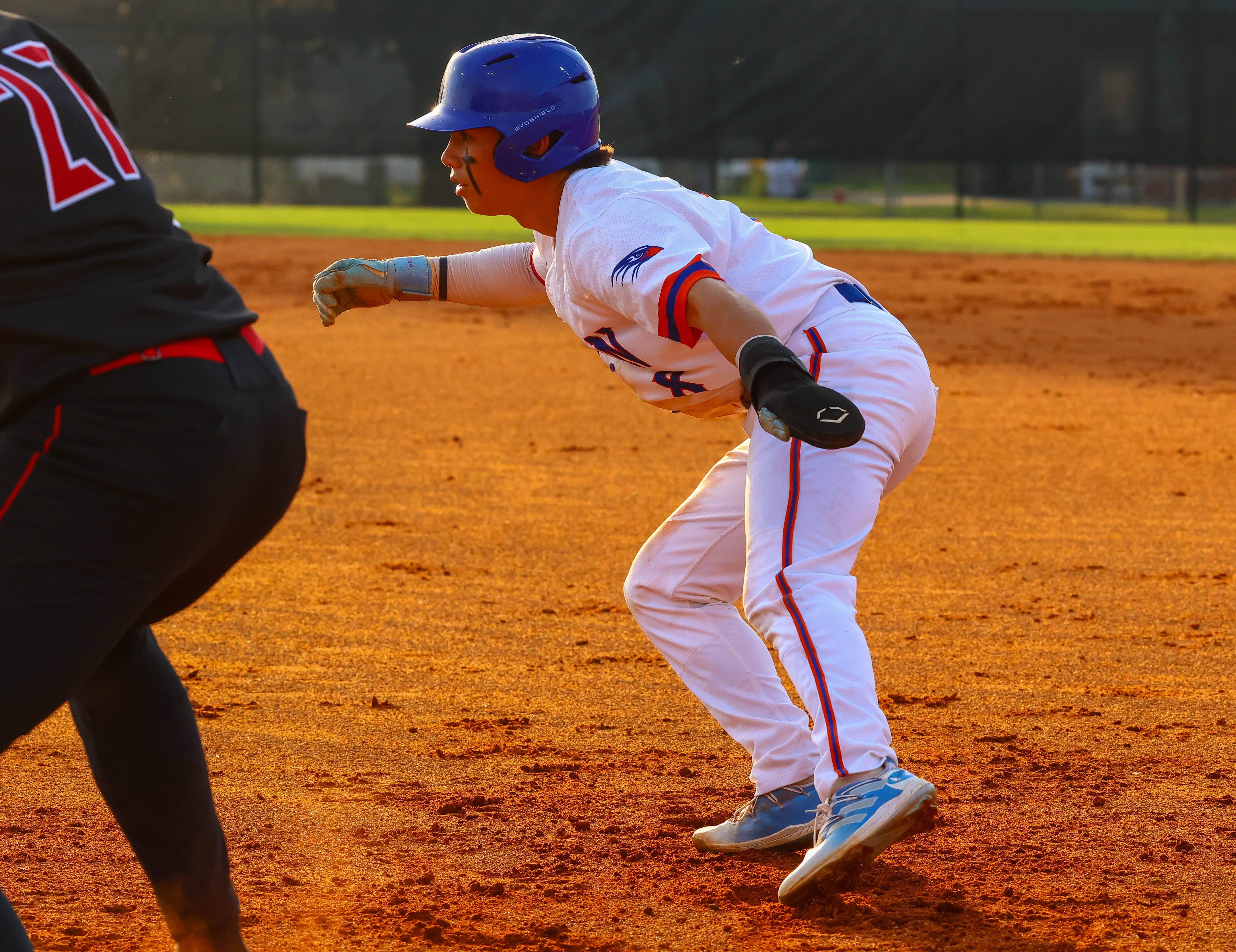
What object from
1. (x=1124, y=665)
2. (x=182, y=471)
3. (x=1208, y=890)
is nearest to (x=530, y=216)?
(x=182, y=471)

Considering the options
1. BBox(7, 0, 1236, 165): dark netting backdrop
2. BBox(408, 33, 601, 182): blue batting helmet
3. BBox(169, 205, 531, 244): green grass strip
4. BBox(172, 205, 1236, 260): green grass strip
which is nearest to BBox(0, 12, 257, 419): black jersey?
BBox(408, 33, 601, 182): blue batting helmet

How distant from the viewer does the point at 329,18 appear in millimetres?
17281

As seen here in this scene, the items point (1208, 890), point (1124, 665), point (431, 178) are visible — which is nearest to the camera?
point (1208, 890)

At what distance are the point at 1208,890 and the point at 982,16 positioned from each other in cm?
1578

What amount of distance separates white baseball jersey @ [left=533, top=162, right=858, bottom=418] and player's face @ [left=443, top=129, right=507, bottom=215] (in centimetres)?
12

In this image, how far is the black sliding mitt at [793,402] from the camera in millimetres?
1938

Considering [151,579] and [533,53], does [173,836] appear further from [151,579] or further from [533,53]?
[533,53]

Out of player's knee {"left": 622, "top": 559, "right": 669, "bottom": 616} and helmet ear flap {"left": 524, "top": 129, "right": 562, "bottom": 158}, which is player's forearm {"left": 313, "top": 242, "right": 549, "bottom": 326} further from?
player's knee {"left": 622, "top": 559, "right": 669, "bottom": 616}

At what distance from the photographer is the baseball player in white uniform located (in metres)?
2.13

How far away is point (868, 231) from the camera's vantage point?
17594 millimetres

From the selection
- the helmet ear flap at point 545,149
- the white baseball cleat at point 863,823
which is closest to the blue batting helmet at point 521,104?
the helmet ear flap at point 545,149

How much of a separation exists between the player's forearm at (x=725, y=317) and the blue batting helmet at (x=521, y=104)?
469 mm

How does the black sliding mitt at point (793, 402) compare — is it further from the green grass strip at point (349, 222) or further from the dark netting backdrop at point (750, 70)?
the dark netting backdrop at point (750, 70)

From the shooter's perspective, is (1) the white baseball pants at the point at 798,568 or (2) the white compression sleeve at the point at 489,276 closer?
(1) the white baseball pants at the point at 798,568
